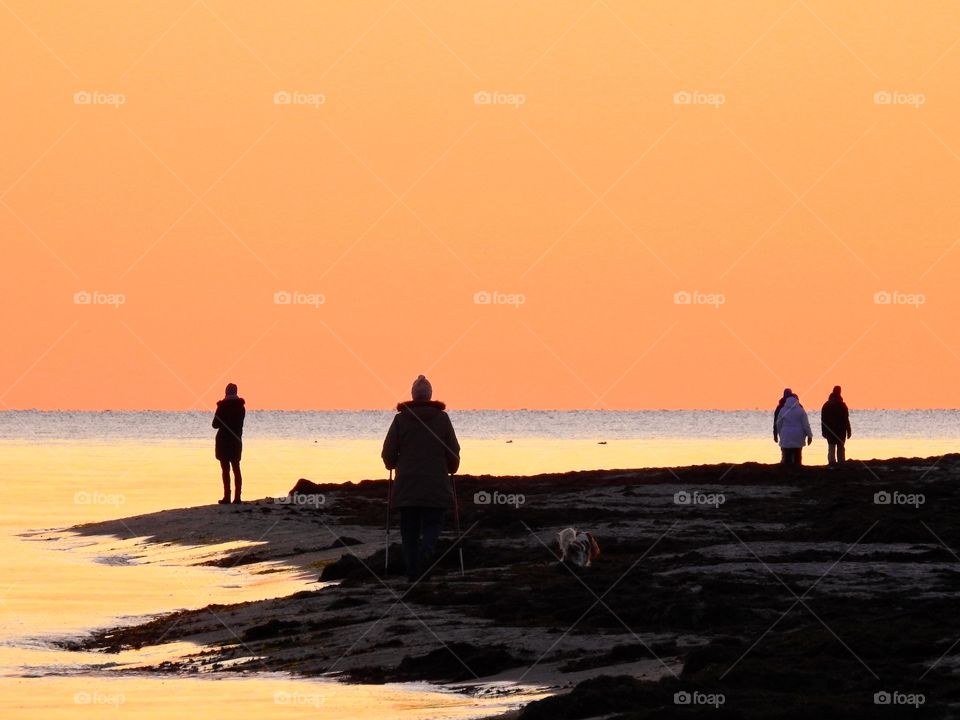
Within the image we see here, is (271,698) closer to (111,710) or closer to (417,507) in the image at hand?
(111,710)

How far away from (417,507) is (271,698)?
531 centimetres

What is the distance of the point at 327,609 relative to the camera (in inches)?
592

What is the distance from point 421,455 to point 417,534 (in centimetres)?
97

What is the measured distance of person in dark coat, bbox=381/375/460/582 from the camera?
15984 mm

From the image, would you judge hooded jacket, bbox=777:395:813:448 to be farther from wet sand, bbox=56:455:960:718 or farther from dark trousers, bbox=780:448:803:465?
wet sand, bbox=56:455:960:718

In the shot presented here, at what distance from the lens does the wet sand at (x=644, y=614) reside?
393 inches

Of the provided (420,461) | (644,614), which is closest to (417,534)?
(420,461)

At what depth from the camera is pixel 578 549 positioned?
Result: 1672 cm

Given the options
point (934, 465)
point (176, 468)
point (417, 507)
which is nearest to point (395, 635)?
point (417, 507)

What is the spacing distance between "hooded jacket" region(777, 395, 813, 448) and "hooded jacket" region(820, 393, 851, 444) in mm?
1852

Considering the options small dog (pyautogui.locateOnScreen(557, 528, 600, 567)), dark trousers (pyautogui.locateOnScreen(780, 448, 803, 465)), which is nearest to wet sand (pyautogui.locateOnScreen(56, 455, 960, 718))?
small dog (pyautogui.locateOnScreen(557, 528, 600, 567))

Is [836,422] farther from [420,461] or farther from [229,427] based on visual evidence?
[420,461]

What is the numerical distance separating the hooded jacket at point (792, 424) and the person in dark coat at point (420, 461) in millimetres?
14717

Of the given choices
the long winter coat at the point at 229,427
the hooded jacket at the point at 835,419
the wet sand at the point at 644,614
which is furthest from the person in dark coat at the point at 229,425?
the hooded jacket at the point at 835,419
